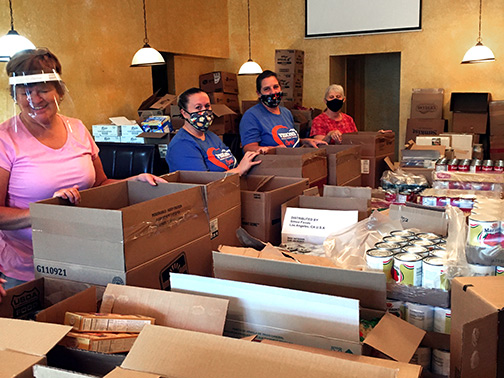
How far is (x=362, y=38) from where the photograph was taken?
8.17 meters

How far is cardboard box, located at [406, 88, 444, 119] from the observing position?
7562mm

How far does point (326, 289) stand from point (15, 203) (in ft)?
3.93

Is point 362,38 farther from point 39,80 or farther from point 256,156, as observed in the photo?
point 39,80

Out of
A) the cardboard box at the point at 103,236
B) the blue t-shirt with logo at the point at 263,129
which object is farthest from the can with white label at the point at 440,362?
the blue t-shirt with logo at the point at 263,129

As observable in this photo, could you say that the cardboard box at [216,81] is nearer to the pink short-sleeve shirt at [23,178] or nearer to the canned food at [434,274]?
the pink short-sleeve shirt at [23,178]

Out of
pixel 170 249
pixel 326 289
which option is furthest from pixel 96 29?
pixel 326 289

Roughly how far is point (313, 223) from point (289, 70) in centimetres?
607

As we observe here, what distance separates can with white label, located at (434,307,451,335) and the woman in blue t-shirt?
1413 millimetres

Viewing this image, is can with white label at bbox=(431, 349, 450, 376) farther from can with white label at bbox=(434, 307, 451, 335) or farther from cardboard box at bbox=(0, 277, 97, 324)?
cardboard box at bbox=(0, 277, 97, 324)

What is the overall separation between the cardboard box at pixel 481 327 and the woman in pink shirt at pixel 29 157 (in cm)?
117

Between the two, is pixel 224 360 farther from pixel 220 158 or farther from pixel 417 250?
pixel 220 158

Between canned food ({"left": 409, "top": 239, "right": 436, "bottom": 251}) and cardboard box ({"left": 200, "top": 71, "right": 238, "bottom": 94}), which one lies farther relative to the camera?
cardboard box ({"left": 200, "top": 71, "right": 238, "bottom": 94})

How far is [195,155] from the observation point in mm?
2756

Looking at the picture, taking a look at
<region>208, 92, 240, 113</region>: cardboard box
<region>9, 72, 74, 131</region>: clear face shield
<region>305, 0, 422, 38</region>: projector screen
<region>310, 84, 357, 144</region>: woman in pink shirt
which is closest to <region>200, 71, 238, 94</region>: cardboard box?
<region>208, 92, 240, 113</region>: cardboard box
